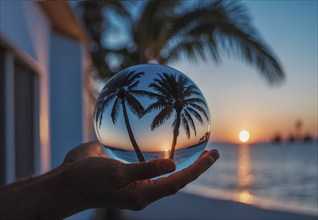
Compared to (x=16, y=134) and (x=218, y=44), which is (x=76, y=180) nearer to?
(x=16, y=134)

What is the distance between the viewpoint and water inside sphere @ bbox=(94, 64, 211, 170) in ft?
5.39

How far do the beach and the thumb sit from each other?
18.9 feet

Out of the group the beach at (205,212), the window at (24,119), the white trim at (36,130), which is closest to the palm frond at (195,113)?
the window at (24,119)

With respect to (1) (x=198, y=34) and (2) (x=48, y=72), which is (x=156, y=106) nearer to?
(2) (x=48, y=72)

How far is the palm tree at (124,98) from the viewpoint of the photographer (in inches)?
64.9

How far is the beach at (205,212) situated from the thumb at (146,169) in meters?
5.77

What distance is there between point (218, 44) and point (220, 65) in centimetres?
36

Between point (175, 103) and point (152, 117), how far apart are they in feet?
0.32

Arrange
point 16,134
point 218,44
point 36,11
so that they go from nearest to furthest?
1. point 16,134
2. point 36,11
3. point 218,44

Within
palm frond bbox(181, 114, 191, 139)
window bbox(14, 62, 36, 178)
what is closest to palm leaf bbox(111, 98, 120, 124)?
palm frond bbox(181, 114, 191, 139)

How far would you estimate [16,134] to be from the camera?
5.86m

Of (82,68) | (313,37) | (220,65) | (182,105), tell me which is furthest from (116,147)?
(313,37)

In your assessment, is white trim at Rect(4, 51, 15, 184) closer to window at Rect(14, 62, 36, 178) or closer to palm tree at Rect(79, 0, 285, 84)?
window at Rect(14, 62, 36, 178)

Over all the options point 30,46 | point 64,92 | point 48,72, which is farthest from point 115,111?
point 64,92
